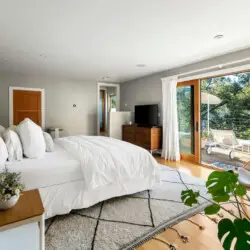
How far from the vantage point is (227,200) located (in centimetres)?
85

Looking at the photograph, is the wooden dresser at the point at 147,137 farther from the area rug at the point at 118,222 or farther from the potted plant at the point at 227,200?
the potted plant at the point at 227,200

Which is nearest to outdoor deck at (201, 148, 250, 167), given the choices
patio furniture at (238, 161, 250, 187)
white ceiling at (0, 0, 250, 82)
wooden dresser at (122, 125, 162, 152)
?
wooden dresser at (122, 125, 162, 152)

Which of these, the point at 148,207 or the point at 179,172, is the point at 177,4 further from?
the point at 179,172

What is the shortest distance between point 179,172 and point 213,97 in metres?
1.81

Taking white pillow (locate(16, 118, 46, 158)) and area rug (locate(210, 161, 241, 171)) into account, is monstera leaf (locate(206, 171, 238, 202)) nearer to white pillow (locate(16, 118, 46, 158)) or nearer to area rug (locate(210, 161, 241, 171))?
white pillow (locate(16, 118, 46, 158))

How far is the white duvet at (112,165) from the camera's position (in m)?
2.02

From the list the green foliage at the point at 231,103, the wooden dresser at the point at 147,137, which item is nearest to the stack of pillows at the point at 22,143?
the wooden dresser at the point at 147,137

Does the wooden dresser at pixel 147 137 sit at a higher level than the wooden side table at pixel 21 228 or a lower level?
higher

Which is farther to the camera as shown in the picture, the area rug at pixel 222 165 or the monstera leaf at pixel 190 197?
the area rug at pixel 222 165

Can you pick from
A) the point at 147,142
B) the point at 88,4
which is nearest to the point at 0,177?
the point at 88,4

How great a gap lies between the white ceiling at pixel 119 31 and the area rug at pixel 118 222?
235cm

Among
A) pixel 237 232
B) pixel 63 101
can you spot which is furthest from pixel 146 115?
pixel 237 232

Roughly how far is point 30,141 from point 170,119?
3.32 meters

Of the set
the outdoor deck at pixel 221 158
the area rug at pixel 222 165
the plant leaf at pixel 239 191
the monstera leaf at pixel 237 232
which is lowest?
the area rug at pixel 222 165
